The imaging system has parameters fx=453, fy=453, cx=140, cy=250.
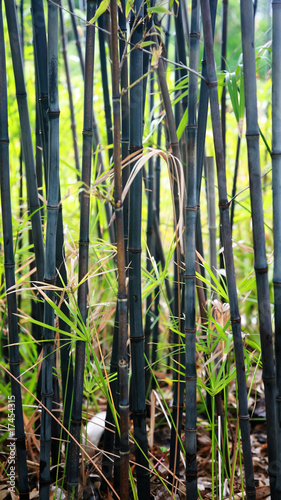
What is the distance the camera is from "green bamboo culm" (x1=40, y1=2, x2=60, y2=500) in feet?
2.28

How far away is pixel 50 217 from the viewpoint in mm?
725

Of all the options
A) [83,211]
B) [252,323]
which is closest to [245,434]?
[83,211]

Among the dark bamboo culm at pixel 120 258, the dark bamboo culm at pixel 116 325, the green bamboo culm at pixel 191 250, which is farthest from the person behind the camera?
the dark bamboo culm at pixel 116 325

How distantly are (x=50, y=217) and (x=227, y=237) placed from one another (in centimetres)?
28

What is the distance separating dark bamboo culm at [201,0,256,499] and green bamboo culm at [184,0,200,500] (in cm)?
4

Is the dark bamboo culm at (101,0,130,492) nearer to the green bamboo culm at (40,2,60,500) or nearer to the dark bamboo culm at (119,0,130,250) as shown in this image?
the dark bamboo culm at (119,0,130,250)

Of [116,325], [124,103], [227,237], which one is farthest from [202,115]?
[116,325]

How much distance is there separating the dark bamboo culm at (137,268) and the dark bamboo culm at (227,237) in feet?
0.37

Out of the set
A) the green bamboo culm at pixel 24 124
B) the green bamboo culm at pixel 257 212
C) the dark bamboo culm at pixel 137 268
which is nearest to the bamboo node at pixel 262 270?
the green bamboo culm at pixel 257 212

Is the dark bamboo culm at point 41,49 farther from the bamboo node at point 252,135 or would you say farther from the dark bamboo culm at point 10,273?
the bamboo node at point 252,135

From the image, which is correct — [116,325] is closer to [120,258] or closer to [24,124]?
[120,258]

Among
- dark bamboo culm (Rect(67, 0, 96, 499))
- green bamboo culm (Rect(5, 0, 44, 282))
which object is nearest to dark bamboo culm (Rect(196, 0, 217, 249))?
dark bamboo culm (Rect(67, 0, 96, 499))

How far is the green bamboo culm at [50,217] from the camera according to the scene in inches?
27.4

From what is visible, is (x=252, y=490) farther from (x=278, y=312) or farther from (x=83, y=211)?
(x=83, y=211)
